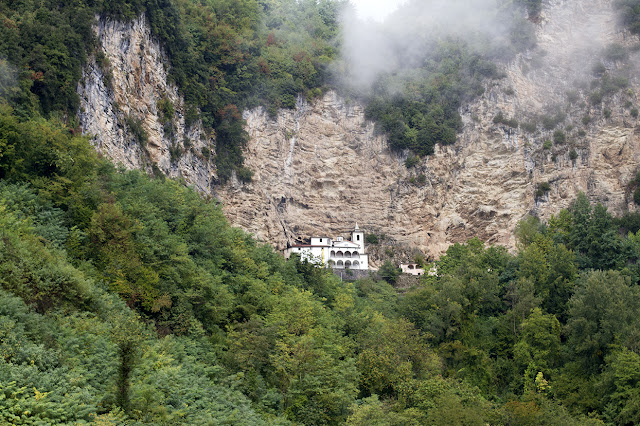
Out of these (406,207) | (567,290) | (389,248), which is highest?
(406,207)

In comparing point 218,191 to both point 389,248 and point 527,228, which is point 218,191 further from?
point 527,228

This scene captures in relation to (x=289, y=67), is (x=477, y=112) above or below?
below

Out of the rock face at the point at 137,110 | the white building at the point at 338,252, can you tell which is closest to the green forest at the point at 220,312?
the rock face at the point at 137,110

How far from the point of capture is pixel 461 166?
209 ft

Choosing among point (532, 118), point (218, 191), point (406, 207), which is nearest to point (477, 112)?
point (532, 118)

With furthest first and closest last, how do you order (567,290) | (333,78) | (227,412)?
(333,78) → (567,290) → (227,412)

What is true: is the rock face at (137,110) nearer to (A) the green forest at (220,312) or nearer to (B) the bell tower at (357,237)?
(A) the green forest at (220,312)

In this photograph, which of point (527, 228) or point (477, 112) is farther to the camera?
point (477, 112)

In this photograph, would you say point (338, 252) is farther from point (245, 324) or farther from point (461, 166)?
point (245, 324)

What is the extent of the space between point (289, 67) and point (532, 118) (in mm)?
23926

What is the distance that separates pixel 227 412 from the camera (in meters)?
19.5

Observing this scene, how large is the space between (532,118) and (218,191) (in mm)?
30979

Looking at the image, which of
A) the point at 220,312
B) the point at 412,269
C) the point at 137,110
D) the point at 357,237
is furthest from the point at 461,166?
the point at 220,312

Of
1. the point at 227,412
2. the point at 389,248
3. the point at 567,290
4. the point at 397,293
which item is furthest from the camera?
the point at 389,248
